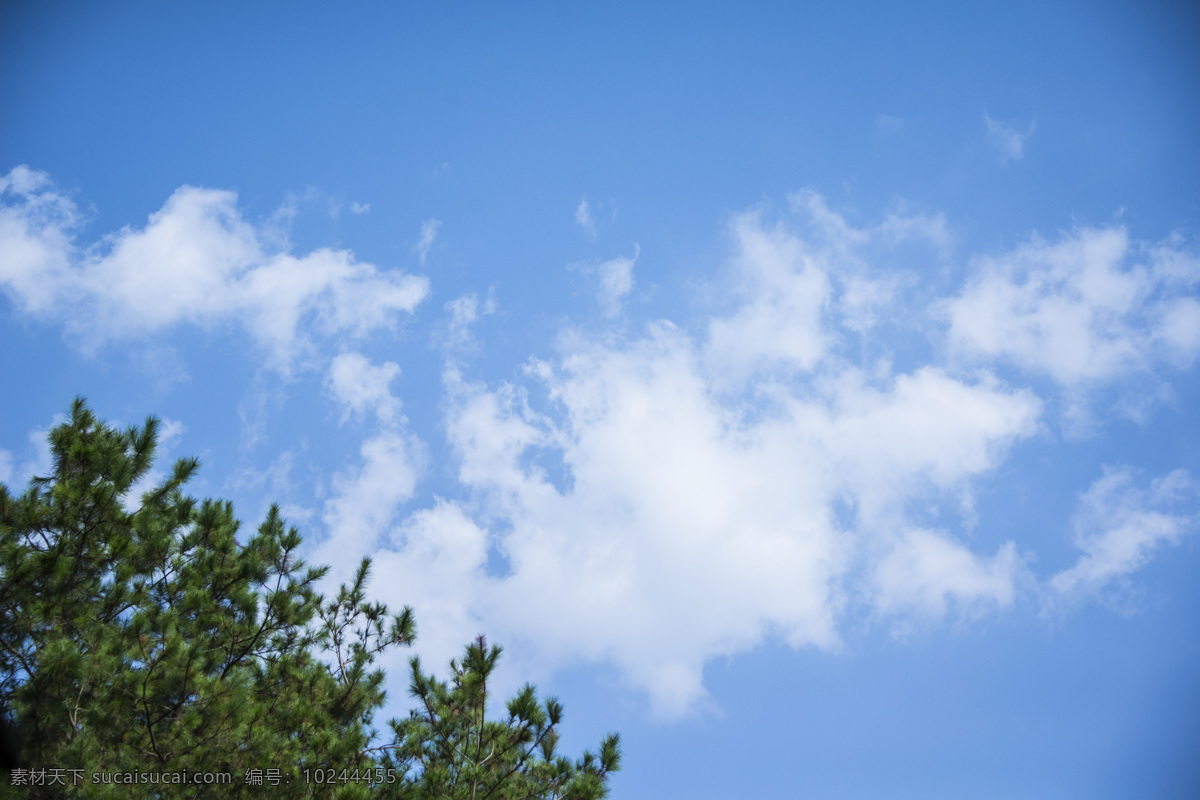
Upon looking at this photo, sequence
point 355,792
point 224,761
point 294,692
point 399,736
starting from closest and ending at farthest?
point 355,792
point 224,761
point 294,692
point 399,736

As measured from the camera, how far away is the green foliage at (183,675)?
445cm

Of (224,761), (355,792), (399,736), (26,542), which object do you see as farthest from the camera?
(399,736)

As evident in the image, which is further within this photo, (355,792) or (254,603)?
(254,603)

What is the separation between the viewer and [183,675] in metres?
4.64

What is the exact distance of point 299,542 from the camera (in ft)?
22.4

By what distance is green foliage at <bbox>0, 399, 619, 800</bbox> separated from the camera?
14.6 ft

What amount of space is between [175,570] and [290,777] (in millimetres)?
2455

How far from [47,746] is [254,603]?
6.10 feet

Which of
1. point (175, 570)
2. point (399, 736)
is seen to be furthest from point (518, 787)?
point (175, 570)

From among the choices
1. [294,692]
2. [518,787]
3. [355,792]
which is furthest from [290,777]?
[518,787]

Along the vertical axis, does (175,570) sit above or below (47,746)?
above

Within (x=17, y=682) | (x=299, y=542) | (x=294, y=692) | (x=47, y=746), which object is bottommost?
(x=47, y=746)

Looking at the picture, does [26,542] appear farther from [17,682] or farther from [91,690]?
[91,690]

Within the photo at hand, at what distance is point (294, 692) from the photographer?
602cm
